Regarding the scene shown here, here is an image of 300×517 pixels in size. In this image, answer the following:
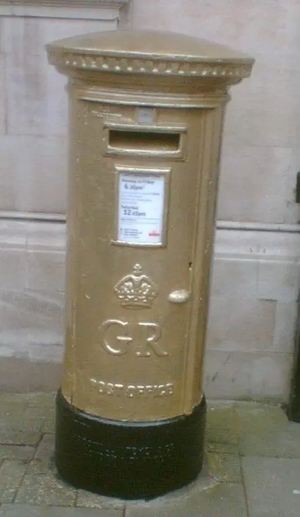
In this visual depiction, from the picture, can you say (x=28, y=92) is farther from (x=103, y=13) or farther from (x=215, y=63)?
(x=215, y=63)

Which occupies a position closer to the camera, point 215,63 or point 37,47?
point 215,63

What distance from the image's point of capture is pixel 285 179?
396 cm

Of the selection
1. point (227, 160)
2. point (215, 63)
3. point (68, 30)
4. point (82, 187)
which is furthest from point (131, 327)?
point (68, 30)

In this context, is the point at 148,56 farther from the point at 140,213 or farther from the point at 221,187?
the point at 221,187

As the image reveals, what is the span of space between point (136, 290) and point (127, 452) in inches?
30.1

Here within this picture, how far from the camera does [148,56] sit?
8.44 ft

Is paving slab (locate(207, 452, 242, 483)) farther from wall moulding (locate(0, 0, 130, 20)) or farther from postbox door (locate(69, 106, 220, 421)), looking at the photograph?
wall moulding (locate(0, 0, 130, 20))

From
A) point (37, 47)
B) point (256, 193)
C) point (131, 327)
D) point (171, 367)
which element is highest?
point (37, 47)

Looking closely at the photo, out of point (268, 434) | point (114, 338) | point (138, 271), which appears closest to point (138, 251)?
point (138, 271)

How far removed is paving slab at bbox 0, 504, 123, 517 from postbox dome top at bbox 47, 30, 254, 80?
6.23 ft

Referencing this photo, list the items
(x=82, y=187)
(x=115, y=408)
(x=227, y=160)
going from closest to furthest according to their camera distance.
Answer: (x=82, y=187) → (x=115, y=408) → (x=227, y=160)

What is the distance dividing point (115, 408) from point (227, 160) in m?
1.58

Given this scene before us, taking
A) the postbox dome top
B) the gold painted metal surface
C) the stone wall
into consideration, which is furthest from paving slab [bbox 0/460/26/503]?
the postbox dome top

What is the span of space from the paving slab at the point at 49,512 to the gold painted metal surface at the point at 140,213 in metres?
0.43
